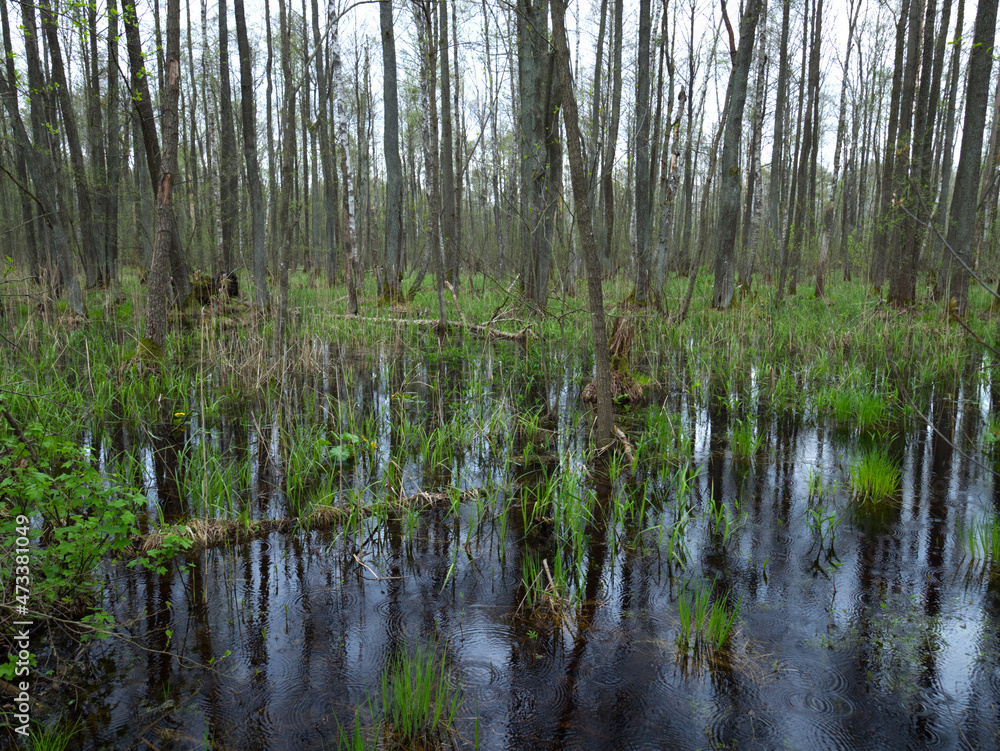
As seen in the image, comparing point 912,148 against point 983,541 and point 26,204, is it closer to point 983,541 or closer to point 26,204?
point 983,541

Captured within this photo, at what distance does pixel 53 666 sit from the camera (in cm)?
213

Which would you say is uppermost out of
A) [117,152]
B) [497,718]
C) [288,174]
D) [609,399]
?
[117,152]

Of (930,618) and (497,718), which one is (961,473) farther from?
(497,718)

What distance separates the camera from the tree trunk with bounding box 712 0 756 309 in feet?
27.5

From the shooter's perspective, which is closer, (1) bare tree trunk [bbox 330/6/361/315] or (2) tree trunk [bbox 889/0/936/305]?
(2) tree trunk [bbox 889/0/936/305]

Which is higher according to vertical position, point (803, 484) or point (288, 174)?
point (288, 174)

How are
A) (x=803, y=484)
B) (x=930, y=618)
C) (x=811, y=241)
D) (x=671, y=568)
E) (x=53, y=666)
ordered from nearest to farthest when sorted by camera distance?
1. (x=53, y=666)
2. (x=930, y=618)
3. (x=671, y=568)
4. (x=803, y=484)
5. (x=811, y=241)

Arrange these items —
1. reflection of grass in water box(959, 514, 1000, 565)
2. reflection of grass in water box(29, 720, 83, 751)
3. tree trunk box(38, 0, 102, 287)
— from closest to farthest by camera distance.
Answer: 1. reflection of grass in water box(29, 720, 83, 751)
2. reflection of grass in water box(959, 514, 1000, 565)
3. tree trunk box(38, 0, 102, 287)

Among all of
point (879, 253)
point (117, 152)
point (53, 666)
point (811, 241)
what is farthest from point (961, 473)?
point (117, 152)

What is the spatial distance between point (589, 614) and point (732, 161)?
867cm

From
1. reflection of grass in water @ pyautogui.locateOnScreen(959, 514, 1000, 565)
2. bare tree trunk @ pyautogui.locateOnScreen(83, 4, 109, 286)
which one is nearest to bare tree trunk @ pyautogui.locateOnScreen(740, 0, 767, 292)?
reflection of grass in water @ pyautogui.locateOnScreen(959, 514, 1000, 565)

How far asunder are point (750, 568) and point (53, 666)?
9.90 feet

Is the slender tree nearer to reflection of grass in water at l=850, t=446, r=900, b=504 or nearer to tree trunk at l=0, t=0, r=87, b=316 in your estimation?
reflection of grass in water at l=850, t=446, r=900, b=504

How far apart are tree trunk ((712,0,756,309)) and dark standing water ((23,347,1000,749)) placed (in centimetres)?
599
